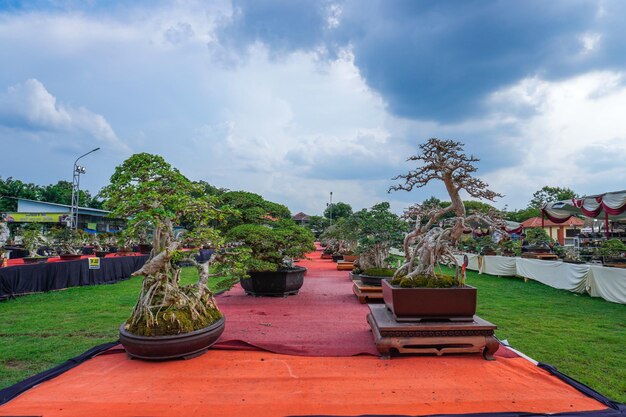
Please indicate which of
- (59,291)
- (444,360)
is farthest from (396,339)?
(59,291)

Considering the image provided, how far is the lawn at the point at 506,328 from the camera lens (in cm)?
299

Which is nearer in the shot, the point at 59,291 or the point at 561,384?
the point at 561,384

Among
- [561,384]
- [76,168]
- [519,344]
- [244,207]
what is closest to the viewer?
[561,384]

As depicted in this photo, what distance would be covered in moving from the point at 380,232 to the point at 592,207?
6818 millimetres

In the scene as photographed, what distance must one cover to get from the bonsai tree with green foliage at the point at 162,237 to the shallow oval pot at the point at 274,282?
278 cm

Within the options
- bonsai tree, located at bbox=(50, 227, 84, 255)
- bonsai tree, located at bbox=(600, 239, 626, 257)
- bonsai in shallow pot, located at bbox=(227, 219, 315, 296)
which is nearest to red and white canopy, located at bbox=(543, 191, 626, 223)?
bonsai tree, located at bbox=(600, 239, 626, 257)

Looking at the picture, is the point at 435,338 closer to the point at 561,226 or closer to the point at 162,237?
the point at 162,237

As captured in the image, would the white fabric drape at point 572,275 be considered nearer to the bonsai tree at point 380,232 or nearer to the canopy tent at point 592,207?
the canopy tent at point 592,207

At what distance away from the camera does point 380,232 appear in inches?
267

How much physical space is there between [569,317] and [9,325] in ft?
25.5

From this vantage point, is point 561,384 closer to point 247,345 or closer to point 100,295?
point 247,345

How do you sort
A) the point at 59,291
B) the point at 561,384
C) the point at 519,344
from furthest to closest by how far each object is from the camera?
1. the point at 59,291
2. the point at 519,344
3. the point at 561,384

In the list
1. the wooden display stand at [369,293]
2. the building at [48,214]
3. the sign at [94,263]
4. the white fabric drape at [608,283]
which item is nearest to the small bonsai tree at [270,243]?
the wooden display stand at [369,293]

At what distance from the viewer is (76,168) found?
2069cm
